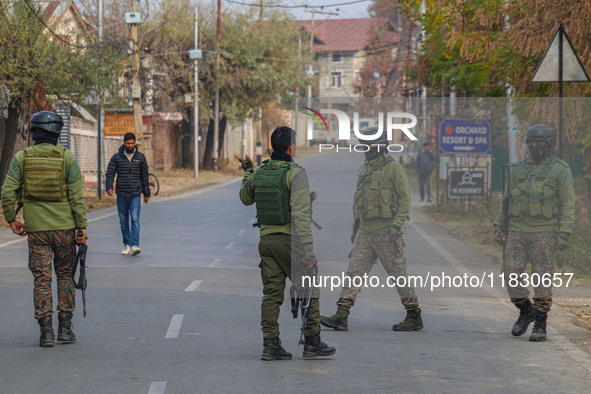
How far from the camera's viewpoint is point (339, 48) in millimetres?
107500

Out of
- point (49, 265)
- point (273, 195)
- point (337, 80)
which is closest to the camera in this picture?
point (273, 195)

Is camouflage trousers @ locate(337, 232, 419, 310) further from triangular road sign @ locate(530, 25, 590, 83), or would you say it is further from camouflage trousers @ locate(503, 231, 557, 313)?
triangular road sign @ locate(530, 25, 590, 83)

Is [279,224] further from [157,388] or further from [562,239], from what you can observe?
[562,239]

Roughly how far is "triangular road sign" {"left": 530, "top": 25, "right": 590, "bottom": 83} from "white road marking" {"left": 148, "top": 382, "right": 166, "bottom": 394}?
569cm

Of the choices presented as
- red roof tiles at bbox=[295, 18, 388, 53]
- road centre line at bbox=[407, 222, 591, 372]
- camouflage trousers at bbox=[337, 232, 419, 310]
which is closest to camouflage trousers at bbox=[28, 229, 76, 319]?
camouflage trousers at bbox=[337, 232, 419, 310]

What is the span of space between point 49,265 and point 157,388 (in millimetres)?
2057

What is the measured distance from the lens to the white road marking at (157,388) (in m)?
6.37

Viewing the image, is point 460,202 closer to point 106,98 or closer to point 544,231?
point 106,98

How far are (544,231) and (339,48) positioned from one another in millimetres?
100540

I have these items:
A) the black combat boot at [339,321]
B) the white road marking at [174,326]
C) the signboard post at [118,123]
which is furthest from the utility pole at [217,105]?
the black combat boot at [339,321]

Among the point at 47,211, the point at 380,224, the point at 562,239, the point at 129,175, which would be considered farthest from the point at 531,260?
the point at 129,175

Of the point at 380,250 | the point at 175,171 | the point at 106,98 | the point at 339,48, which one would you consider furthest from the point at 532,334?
the point at 339,48

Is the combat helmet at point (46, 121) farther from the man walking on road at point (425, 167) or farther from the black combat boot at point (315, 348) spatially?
the man walking on road at point (425, 167)

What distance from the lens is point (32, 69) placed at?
2047 cm
